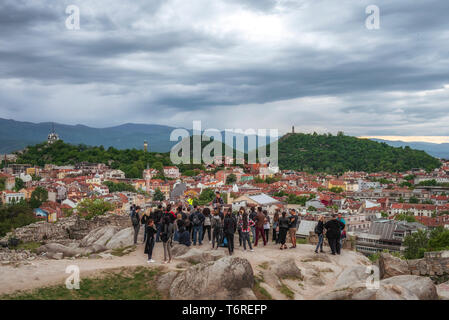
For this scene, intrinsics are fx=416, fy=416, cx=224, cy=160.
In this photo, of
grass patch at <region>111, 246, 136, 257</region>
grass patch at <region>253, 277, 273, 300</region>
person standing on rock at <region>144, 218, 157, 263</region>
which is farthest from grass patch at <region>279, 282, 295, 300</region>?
grass patch at <region>111, 246, 136, 257</region>

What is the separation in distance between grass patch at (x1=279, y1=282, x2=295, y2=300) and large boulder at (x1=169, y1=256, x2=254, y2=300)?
Answer: 33.5 inches

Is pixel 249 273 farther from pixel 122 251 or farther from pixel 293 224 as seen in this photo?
pixel 122 251

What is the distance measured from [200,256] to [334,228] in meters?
4.29

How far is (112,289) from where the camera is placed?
389 inches

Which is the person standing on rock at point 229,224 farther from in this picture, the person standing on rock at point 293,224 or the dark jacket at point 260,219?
the person standing on rock at point 293,224

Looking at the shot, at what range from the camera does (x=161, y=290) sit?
1002cm

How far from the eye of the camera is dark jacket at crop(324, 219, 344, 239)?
42.3ft

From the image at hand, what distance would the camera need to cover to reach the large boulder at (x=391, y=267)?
1138 cm

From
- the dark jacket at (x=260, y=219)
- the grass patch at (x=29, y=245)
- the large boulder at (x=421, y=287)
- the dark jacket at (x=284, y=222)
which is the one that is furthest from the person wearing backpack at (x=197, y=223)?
the grass patch at (x=29, y=245)

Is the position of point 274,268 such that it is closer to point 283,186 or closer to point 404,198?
point 283,186

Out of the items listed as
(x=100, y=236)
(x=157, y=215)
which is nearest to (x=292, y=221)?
(x=157, y=215)
